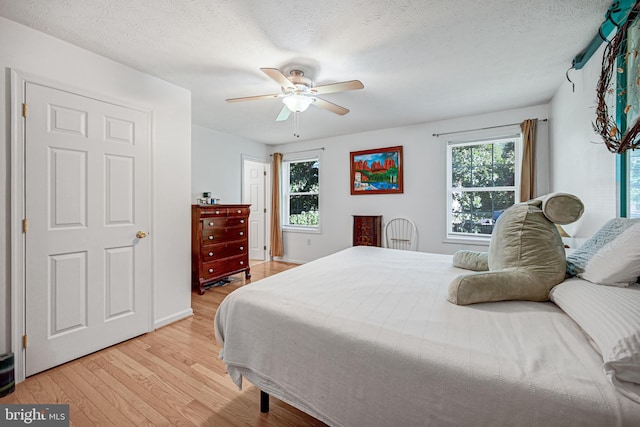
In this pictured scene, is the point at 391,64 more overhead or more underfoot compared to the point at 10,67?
more overhead

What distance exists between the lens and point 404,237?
14.1 ft

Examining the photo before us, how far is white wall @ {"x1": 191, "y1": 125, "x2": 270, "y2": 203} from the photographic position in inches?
166

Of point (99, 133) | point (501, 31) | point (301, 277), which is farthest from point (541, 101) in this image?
point (99, 133)

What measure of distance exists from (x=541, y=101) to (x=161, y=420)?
4.69 metres

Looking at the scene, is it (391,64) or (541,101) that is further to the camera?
(541,101)

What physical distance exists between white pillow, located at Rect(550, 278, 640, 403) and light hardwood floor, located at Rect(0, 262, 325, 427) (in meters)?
1.31

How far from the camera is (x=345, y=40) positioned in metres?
1.99

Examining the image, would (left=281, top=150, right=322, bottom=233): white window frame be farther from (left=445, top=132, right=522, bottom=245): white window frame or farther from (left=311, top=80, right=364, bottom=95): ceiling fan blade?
(left=311, top=80, right=364, bottom=95): ceiling fan blade

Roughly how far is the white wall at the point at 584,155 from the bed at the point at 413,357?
111 centimetres

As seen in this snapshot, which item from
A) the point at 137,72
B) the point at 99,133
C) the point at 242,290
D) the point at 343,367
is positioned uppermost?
the point at 137,72

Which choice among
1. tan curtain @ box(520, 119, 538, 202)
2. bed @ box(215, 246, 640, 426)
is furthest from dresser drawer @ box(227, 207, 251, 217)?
tan curtain @ box(520, 119, 538, 202)

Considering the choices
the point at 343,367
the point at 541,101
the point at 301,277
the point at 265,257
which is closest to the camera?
the point at 343,367

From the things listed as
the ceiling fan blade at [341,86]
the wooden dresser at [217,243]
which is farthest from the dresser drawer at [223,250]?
the ceiling fan blade at [341,86]

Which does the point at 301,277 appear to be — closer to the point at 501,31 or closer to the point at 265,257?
the point at 501,31
